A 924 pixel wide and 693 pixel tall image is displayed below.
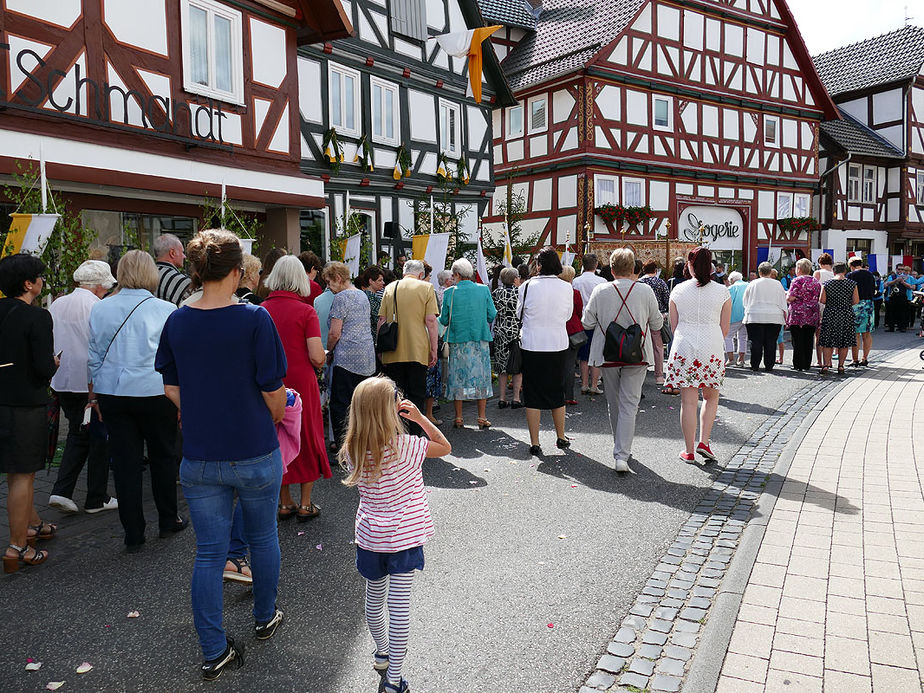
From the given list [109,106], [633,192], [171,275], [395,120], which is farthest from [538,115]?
[171,275]

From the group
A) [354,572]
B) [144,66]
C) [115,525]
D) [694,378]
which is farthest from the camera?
[144,66]

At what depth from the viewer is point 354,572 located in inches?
178

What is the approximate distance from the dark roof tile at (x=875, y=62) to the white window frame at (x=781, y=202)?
1029 centimetres

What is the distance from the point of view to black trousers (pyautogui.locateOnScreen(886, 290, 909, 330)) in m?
21.6

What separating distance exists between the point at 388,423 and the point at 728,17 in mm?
28814

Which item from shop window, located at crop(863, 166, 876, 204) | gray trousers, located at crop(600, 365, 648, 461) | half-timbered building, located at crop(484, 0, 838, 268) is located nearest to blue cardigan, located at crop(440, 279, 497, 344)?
gray trousers, located at crop(600, 365, 648, 461)

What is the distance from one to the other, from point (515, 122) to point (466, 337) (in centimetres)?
2012

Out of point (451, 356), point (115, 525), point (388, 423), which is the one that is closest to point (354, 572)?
point (388, 423)

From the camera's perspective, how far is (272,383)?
3.35 metres

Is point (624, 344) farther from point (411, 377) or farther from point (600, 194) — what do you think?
point (600, 194)

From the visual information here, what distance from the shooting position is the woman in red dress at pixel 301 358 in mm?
5223

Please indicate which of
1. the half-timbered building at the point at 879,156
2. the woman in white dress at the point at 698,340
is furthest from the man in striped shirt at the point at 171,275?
the half-timbered building at the point at 879,156

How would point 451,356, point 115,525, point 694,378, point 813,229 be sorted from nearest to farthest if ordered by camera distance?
point 115,525, point 694,378, point 451,356, point 813,229

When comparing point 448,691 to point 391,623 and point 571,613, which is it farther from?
point 571,613
